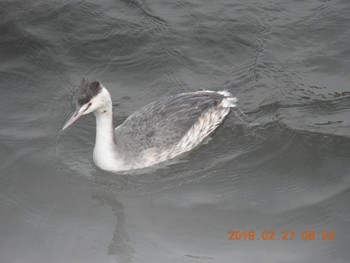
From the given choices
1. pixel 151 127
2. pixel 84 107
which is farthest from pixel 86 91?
pixel 151 127

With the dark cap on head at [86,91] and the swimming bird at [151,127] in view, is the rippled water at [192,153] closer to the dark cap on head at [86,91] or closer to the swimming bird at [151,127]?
the swimming bird at [151,127]

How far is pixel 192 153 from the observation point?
10.6 metres

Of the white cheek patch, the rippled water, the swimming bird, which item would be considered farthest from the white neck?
the white cheek patch

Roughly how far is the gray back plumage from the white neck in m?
0.16

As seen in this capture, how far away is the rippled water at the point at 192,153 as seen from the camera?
8.78 meters

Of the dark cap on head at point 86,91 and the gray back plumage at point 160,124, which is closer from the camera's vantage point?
the dark cap on head at point 86,91

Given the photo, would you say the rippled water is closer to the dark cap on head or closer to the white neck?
the white neck

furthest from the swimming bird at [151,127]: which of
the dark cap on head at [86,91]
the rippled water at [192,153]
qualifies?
the rippled water at [192,153]

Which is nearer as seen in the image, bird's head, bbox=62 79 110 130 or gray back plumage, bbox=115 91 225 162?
bird's head, bbox=62 79 110 130

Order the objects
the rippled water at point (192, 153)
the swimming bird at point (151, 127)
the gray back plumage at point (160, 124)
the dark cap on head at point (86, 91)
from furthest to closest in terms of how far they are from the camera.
A: the gray back plumage at point (160, 124)
the swimming bird at point (151, 127)
the dark cap on head at point (86, 91)
the rippled water at point (192, 153)

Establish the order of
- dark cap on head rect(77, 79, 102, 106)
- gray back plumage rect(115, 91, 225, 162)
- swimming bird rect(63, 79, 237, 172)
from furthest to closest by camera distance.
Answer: gray back plumage rect(115, 91, 225, 162), swimming bird rect(63, 79, 237, 172), dark cap on head rect(77, 79, 102, 106)

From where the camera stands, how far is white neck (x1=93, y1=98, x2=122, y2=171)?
31.6ft

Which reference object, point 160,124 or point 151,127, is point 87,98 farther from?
point 160,124

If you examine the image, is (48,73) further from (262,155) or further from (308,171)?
(308,171)
